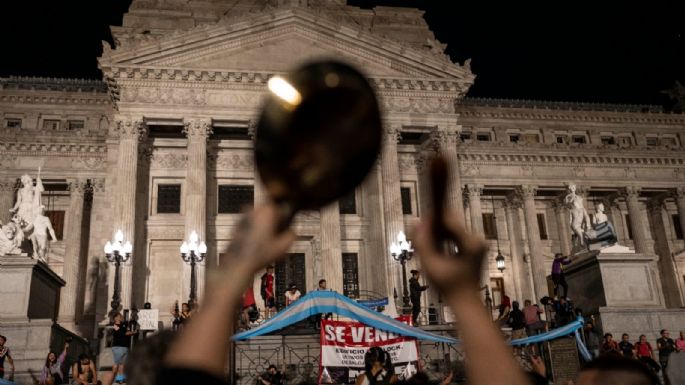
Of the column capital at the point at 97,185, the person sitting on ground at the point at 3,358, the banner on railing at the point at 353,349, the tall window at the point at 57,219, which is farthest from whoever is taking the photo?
the tall window at the point at 57,219

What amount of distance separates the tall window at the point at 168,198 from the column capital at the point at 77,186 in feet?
14.1

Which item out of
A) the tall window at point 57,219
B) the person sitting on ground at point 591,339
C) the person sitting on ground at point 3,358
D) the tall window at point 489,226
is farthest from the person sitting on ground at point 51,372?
the tall window at point 489,226

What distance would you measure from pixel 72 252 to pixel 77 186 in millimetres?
3527

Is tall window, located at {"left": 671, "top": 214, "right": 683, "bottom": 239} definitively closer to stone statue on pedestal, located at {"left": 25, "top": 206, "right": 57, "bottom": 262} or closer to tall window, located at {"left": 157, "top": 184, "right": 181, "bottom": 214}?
tall window, located at {"left": 157, "top": 184, "right": 181, "bottom": 214}

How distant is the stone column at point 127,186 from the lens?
2603cm

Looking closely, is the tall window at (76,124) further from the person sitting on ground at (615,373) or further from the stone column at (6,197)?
the person sitting on ground at (615,373)

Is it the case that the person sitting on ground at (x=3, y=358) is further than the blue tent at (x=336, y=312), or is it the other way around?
the blue tent at (x=336, y=312)

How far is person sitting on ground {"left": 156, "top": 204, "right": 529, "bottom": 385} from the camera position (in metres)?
1.38

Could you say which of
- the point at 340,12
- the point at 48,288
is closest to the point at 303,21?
the point at 340,12

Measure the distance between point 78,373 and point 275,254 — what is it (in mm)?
14461

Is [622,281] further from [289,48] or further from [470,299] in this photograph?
[289,48]

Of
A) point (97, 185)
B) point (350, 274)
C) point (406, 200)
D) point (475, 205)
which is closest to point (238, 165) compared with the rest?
point (97, 185)

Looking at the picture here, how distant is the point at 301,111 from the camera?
1.51 metres

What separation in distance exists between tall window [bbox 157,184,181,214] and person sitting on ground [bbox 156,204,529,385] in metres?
30.8
